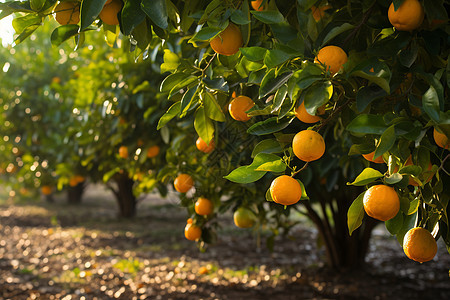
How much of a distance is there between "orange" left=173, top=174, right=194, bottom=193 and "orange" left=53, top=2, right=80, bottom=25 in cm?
106

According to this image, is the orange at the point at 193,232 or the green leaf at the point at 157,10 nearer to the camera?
the green leaf at the point at 157,10

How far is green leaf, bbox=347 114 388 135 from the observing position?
104cm

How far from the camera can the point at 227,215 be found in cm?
879

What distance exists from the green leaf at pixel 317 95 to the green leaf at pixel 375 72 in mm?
68

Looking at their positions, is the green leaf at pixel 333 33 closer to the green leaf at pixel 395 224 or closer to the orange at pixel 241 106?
the orange at pixel 241 106

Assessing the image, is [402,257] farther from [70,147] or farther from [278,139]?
[278,139]

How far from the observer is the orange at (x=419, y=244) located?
1.09m

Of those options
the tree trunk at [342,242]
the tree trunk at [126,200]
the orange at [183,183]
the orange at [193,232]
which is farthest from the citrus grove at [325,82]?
the tree trunk at [126,200]

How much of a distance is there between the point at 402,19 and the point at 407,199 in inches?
18.1

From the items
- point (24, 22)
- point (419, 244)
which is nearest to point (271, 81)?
point (419, 244)

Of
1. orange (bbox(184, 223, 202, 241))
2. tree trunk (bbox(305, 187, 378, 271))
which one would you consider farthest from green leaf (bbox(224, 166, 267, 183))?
tree trunk (bbox(305, 187, 378, 271))

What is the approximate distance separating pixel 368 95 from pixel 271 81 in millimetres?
256

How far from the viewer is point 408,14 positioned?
1041 millimetres

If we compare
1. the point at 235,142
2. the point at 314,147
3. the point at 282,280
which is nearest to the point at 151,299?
the point at 282,280
